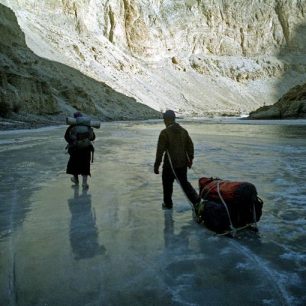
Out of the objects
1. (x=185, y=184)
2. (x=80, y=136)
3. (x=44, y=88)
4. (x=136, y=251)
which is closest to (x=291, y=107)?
(x=44, y=88)

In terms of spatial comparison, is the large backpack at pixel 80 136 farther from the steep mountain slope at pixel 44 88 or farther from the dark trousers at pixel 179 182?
the steep mountain slope at pixel 44 88

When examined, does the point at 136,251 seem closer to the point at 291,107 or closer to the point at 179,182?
the point at 179,182

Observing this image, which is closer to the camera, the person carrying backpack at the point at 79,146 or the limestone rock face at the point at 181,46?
the person carrying backpack at the point at 79,146

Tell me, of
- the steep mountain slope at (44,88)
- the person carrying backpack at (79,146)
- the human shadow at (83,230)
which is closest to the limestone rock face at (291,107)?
the steep mountain slope at (44,88)

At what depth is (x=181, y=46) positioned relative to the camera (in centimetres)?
10350

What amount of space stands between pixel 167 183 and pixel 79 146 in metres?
2.35

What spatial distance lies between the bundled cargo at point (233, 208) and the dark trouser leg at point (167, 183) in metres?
0.97

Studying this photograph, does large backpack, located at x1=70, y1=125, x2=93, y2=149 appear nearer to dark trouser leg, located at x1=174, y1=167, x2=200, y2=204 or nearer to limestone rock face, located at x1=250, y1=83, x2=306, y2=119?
dark trouser leg, located at x1=174, y1=167, x2=200, y2=204

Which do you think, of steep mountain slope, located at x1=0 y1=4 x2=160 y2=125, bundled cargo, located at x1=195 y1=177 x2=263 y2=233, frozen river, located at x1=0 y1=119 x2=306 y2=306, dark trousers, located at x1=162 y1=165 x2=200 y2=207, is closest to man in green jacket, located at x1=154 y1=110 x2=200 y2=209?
dark trousers, located at x1=162 y1=165 x2=200 y2=207

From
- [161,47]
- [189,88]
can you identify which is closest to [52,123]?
[189,88]

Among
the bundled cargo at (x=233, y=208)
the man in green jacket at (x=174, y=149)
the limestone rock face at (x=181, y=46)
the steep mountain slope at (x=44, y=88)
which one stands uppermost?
the limestone rock face at (x=181, y=46)

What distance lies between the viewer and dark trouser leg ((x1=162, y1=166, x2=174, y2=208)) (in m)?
5.70

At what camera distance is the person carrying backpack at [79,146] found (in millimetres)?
7445

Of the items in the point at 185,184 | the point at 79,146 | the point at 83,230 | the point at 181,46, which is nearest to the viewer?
the point at 83,230
